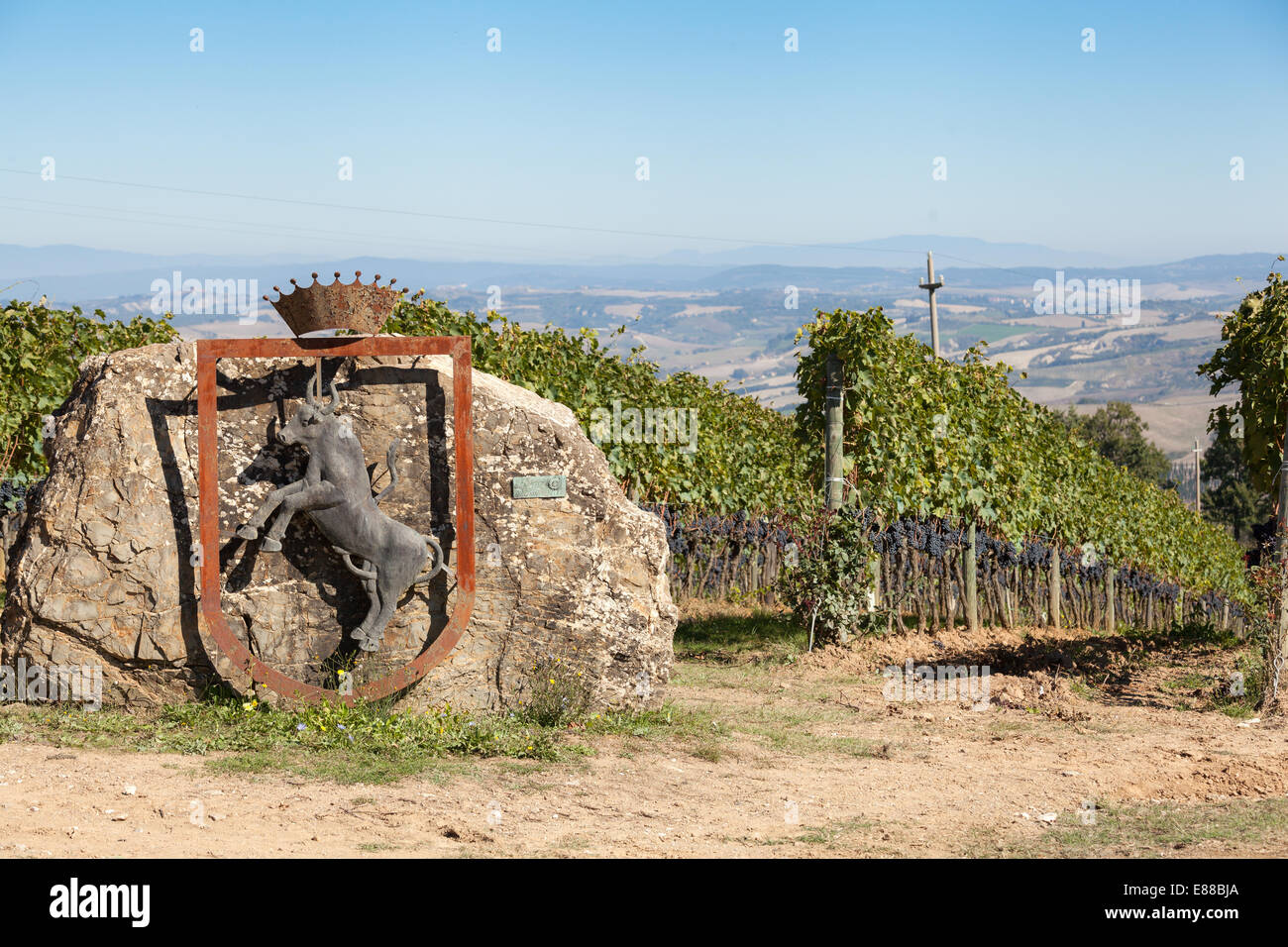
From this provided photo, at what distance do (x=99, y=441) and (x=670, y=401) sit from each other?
867 centimetres

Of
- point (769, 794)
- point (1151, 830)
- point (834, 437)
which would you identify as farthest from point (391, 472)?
point (834, 437)

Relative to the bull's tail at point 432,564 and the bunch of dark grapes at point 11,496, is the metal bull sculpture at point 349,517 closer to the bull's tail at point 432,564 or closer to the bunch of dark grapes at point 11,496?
the bull's tail at point 432,564

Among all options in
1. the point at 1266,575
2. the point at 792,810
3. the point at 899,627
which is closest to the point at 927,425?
the point at 899,627

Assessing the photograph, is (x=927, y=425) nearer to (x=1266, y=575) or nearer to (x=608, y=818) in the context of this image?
(x=1266, y=575)

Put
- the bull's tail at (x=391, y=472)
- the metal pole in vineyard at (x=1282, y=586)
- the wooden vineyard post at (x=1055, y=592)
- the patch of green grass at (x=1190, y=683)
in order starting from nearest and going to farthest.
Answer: the bull's tail at (x=391, y=472), the metal pole in vineyard at (x=1282, y=586), the patch of green grass at (x=1190, y=683), the wooden vineyard post at (x=1055, y=592)

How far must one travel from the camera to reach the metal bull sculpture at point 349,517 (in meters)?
6.13

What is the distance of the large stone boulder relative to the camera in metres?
6.21

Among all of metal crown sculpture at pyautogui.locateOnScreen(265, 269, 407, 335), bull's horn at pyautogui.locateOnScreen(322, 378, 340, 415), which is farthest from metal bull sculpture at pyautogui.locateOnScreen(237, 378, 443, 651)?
metal crown sculpture at pyautogui.locateOnScreen(265, 269, 407, 335)

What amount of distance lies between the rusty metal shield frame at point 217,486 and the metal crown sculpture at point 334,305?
3.5 inches

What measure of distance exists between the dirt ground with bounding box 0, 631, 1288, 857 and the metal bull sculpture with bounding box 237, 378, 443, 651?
1.14 metres

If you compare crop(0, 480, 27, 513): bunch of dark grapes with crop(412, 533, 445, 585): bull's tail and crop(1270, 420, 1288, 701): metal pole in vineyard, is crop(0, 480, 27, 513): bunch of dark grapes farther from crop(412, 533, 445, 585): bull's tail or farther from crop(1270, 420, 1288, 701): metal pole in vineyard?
crop(1270, 420, 1288, 701): metal pole in vineyard

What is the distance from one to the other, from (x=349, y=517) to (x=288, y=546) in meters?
0.49

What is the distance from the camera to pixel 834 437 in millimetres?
10109

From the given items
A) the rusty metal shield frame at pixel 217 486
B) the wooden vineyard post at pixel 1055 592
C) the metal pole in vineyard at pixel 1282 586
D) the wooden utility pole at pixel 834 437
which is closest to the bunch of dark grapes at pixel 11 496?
the rusty metal shield frame at pixel 217 486
